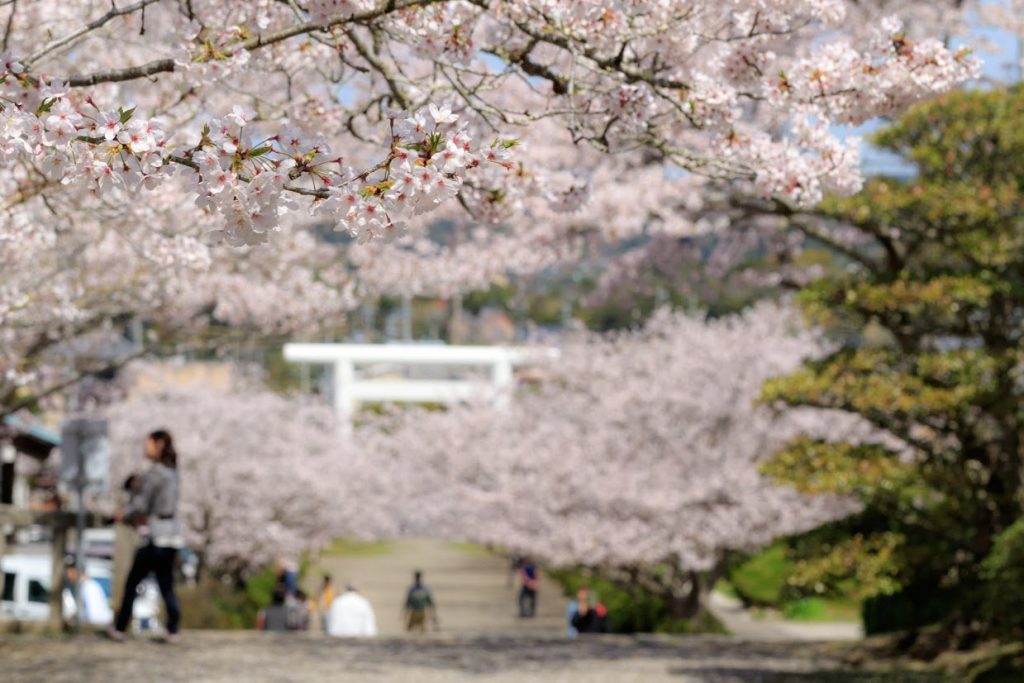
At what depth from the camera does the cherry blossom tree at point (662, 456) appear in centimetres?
2312

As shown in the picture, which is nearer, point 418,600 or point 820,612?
point 418,600

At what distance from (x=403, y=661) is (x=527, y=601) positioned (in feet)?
61.4

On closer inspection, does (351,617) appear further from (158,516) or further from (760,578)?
(760,578)

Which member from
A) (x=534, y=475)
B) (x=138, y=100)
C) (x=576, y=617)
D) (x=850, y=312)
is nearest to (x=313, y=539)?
(x=534, y=475)

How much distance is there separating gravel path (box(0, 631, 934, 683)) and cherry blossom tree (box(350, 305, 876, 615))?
7649 millimetres

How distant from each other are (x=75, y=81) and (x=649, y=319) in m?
23.1

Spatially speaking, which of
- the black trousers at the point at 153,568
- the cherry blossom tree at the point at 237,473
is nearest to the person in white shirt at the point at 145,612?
the cherry blossom tree at the point at 237,473

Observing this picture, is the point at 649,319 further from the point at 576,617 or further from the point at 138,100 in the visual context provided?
the point at 138,100

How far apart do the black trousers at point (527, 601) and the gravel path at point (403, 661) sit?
50.2 ft

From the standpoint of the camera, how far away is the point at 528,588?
30109mm

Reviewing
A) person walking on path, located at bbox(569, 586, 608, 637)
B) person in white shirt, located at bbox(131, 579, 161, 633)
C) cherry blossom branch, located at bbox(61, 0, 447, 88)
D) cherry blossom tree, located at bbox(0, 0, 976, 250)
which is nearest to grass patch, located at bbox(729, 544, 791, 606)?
person walking on path, located at bbox(569, 586, 608, 637)

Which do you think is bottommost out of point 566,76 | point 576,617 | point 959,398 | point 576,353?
point 576,617

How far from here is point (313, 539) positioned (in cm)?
3588

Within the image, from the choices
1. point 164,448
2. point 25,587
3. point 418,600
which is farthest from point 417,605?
point 164,448
